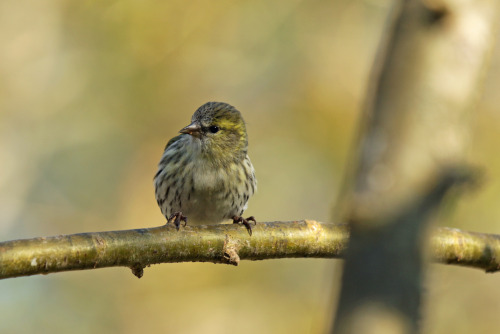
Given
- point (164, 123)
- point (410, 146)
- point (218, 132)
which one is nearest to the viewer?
point (410, 146)

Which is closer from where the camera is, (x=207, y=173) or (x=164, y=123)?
(x=207, y=173)

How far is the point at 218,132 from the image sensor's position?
5676 mm

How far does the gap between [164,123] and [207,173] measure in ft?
16.4

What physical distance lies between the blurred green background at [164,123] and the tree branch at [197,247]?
5.04 metres

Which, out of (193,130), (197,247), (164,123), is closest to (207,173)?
(193,130)

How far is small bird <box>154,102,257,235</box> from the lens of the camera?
540 centimetres

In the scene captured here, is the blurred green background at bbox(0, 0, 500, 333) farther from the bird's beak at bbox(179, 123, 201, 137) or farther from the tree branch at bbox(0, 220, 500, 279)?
the tree branch at bbox(0, 220, 500, 279)

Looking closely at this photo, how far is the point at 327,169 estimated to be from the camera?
34.0 feet

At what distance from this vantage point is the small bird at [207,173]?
5.40 m

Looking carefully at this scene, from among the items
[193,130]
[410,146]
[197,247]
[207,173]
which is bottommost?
[197,247]

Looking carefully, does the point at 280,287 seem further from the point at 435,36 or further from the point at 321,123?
the point at 435,36

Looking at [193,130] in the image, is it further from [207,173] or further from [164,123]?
[164,123]

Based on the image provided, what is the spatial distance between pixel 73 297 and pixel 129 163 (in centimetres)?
209

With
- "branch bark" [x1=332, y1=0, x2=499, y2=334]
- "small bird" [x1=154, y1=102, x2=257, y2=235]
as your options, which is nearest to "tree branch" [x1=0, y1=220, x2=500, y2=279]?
"branch bark" [x1=332, y1=0, x2=499, y2=334]
